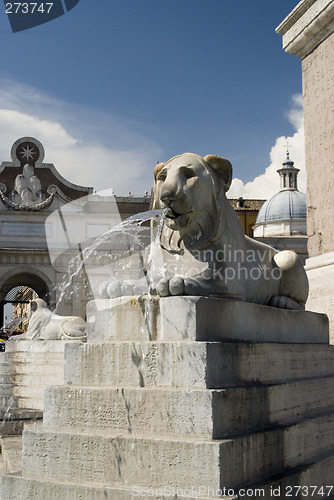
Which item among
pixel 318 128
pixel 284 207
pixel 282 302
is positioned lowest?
pixel 282 302

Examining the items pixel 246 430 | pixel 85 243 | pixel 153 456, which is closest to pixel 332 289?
pixel 246 430

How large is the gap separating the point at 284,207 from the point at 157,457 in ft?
134

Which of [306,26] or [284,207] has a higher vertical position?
[284,207]

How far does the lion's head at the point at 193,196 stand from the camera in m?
3.70

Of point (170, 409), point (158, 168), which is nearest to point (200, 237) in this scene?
point (158, 168)

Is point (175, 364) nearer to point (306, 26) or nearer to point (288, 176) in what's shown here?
point (306, 26)

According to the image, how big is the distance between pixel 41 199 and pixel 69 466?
3007cm

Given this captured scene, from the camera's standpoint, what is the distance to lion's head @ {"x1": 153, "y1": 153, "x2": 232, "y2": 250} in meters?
3.70

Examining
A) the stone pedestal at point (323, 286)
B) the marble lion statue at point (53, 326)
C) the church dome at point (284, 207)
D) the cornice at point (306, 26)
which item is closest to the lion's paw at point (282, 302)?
the stone pedestal at point (323, 286)

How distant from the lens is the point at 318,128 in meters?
6.76

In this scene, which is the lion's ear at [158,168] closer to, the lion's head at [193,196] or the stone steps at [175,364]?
the lion's head at [193,196]

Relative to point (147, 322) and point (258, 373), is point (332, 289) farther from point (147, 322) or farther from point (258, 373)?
point (147, 322)

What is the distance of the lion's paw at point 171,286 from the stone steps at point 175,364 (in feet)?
0.94

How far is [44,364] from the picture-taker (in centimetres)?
750
